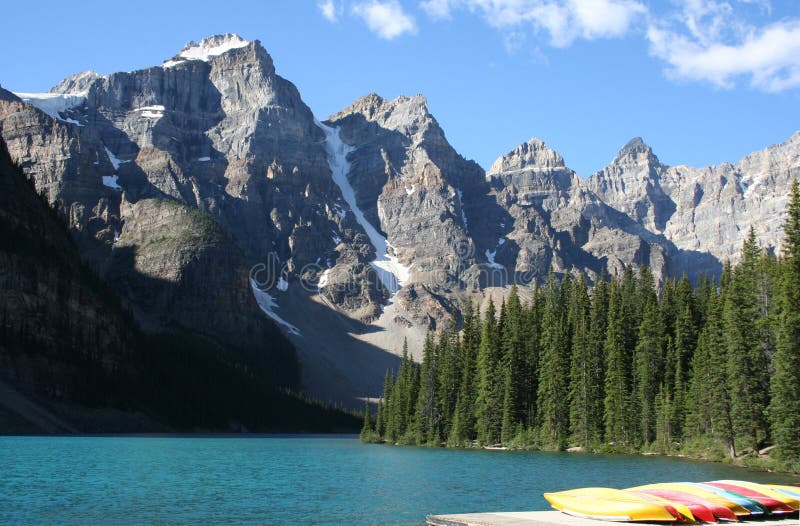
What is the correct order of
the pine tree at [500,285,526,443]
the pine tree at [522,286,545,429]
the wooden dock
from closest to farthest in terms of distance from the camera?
1. the wooden dock
2. the pine tree at [500,285,526,443]
3. the pine tree at [522,286,545,429]

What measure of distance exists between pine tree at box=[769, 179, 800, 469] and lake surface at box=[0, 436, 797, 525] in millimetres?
3880

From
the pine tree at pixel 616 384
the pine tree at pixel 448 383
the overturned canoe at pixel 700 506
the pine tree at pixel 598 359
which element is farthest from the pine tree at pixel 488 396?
the overturned canoe at pixel 700 506

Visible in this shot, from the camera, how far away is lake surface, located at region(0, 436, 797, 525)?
38344 millimetres

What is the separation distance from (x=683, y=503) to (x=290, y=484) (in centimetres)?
2880

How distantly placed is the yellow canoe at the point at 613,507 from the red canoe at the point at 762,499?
4320 mm

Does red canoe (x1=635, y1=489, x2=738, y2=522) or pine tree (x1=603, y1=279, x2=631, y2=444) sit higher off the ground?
pine tree (x1=603, y1=279, x2=631, y2=444)

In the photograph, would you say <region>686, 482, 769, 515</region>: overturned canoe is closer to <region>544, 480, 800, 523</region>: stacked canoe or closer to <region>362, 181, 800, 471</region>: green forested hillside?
<region>544, 480, 800, 523</region>: stacked canoe

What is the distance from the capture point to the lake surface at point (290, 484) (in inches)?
1510

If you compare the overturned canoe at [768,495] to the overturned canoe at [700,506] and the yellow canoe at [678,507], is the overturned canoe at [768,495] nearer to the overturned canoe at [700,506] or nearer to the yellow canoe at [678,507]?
the overturned canoe at [700,506]

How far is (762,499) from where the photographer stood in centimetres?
3195

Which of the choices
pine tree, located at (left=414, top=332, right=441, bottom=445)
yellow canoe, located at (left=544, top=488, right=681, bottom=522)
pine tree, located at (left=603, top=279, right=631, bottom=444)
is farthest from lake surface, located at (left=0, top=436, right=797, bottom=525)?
pine tree, located at (left=414, top=332, right=441, bottom=445)

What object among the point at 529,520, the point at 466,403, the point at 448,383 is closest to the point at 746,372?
the point at 466,403

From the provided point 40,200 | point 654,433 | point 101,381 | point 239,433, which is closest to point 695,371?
point 654,433

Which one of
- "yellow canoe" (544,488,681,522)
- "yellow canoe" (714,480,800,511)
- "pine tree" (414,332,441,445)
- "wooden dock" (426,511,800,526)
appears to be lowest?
"wooden dock" (426,511,800,526)
